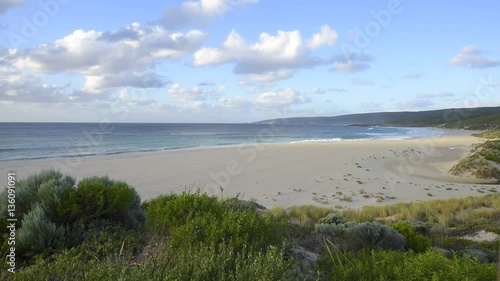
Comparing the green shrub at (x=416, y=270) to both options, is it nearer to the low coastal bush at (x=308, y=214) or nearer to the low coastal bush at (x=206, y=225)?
the low coastal bush at (x=206, y=225)

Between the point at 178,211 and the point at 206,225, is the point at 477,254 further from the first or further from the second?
the point at 178,211

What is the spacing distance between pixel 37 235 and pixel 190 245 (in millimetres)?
2345

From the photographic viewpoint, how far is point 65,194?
5.84 m

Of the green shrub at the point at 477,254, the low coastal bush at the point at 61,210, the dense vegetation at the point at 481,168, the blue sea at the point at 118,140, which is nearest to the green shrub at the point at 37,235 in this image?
the low coastal bush at the point at 61,210

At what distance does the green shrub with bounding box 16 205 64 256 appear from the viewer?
16.1ft

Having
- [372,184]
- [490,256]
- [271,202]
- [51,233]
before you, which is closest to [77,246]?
[51,233]

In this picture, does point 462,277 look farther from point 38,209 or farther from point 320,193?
point 320,193

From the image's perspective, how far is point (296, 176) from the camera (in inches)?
931

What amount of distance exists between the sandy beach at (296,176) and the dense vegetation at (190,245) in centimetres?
638

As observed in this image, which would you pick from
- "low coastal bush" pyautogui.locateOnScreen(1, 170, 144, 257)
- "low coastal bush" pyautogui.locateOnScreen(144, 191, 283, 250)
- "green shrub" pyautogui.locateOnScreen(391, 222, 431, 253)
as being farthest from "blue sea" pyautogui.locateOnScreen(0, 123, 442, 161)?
"green shrub" pyautogui.locateOnScreen(391, 222, 431, 253)

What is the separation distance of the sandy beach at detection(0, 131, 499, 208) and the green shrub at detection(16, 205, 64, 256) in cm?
723

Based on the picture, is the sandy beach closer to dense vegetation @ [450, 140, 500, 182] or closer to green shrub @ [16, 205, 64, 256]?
dense vegetation @ [450, 140, 500, 182]

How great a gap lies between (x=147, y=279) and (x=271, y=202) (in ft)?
44.0

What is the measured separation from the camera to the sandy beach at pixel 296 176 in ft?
58.3
